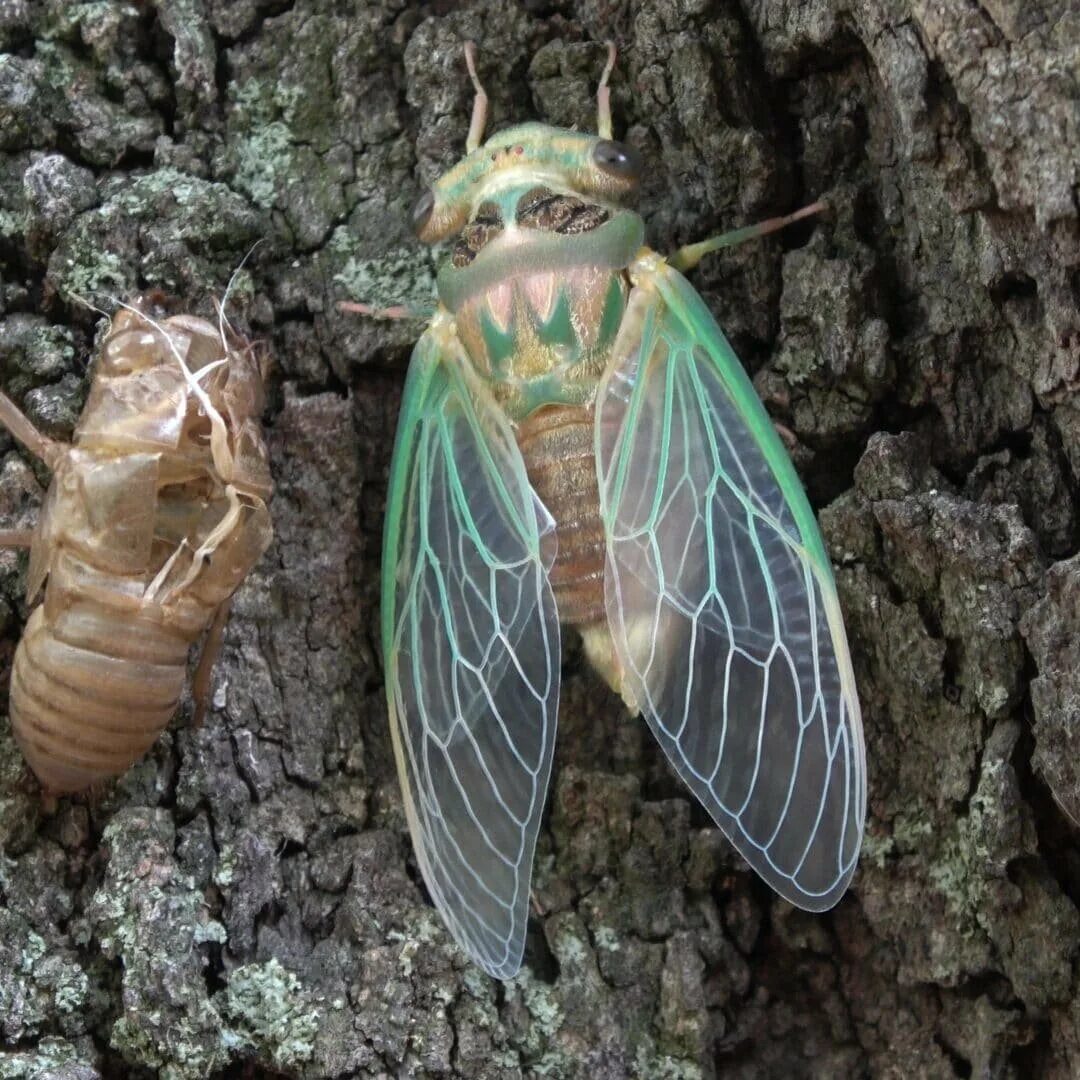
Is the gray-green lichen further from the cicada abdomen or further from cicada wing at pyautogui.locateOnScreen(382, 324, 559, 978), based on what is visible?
the cicada abdomen

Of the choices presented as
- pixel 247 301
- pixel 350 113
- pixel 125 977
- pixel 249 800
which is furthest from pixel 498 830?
pixel 350 113

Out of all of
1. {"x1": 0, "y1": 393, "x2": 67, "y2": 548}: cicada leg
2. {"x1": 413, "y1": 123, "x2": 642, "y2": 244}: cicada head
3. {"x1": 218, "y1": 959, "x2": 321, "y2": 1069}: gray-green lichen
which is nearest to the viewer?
{"x1": 218, "y1": 959, "x2": 321, "y2": 1069}: gray-green lichen

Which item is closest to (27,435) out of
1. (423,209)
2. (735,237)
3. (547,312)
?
(423,209)

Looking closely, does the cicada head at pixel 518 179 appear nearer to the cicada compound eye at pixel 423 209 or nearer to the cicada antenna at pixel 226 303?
the cicada compound eye at pixel 423 209

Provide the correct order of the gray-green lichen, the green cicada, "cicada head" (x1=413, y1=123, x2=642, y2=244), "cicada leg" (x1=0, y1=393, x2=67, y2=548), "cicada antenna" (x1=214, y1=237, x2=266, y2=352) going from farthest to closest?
1. "cicada head" (x1=413, y1=123, x2=642, y2=244)
2. "cicada antenna" (x1=214, y1=237, x2=266, y2=352)
3. "cicada leg" (x1=0, y1=393, x2=67, y2=548)
4. the green cicada
5. the gray-green lichen

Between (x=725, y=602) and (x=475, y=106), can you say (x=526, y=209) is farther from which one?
(x=725, y=602)

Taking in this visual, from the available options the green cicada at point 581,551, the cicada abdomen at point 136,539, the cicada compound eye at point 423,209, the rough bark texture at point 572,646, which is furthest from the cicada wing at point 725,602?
the cicada abdomen at point 136,539

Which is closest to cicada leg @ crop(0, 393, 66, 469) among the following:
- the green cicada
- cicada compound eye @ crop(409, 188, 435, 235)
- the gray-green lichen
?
the green cicada
